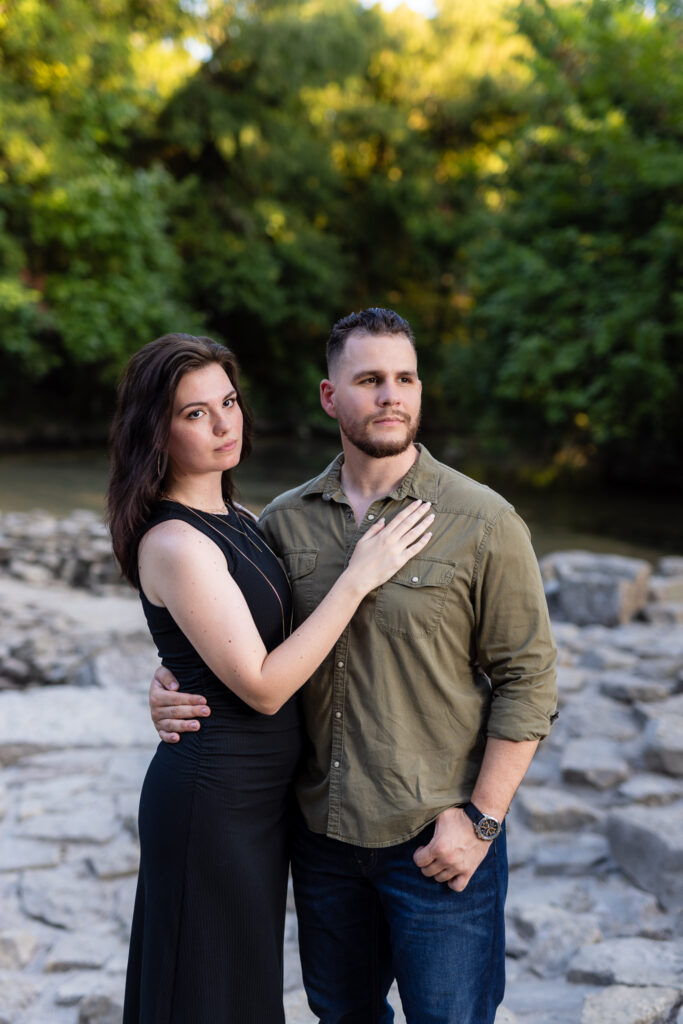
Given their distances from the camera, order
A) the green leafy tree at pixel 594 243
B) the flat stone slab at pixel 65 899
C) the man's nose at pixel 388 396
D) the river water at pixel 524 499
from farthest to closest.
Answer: the river water at pixel 524 499 → the green leafy tree at pixel 594 243 → the flat stone slab at pixel 65 899 → the man's nose at pixel 388 396

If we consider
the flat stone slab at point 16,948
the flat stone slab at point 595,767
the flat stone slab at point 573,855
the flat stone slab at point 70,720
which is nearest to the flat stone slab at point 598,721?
the flat stone slab at point 595,767

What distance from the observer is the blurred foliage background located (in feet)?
51.2

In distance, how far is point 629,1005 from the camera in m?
2.65

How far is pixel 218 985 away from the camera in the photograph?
2131mm

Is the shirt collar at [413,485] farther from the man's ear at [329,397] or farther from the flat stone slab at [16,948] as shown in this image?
the flat stone slab at [16,948]

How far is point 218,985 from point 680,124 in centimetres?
1576

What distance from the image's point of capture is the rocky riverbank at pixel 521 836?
3.11 m

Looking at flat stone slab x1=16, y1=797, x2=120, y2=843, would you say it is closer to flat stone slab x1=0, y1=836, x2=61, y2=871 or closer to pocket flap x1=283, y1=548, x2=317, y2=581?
flat stone slab x1=0, y1=836, x2=61, y2=871

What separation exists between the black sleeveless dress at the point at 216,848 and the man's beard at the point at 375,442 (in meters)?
0.40

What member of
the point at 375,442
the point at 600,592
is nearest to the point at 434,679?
the point at 375,442

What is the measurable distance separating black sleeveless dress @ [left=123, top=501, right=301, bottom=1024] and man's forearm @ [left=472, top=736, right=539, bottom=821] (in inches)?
19.6

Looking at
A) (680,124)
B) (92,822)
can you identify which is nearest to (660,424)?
(680,124)

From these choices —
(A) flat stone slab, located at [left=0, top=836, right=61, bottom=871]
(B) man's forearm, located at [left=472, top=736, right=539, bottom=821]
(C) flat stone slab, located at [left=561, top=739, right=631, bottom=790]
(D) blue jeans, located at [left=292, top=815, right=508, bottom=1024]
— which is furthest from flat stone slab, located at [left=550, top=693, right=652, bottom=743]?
(B) man's forearm, located at [left=472, top=736, right=539, bottom=821]

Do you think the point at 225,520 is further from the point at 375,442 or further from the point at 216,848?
the point at 216,848
